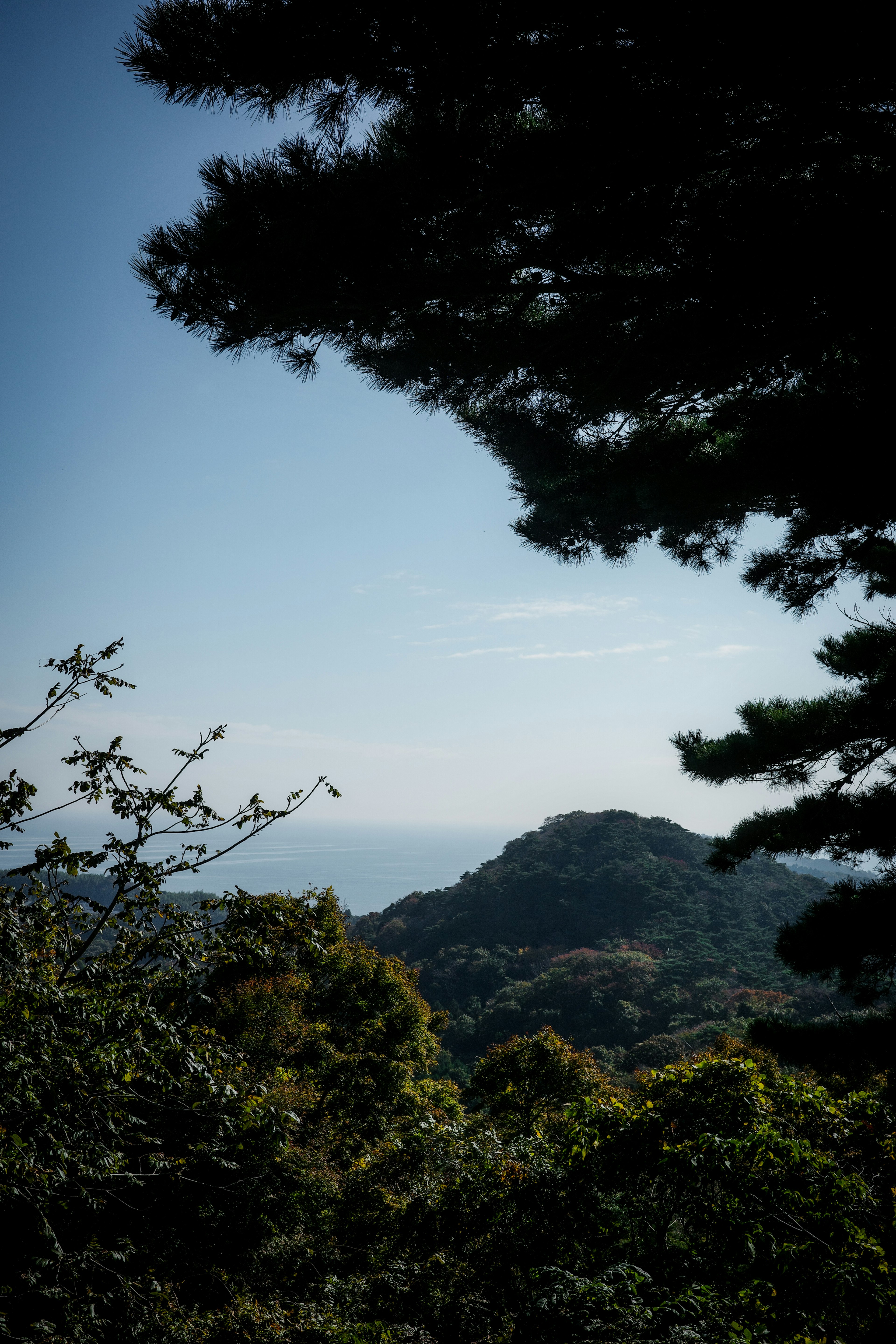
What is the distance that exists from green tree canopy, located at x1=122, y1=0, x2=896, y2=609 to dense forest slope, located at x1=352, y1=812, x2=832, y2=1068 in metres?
20.0

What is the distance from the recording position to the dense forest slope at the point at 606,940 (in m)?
24.0

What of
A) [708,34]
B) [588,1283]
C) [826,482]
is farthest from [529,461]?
[588,1283]

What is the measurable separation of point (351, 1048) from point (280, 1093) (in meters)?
4.10

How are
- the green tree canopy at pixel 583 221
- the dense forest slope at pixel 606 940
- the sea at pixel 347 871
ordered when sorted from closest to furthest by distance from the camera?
the green tree canopy at pixel 583 221
the dense forest slope at pixel 606 940
the sea at pixel 347 871

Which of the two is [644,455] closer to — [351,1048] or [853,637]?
[853,637]

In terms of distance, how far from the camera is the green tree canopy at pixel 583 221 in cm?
250

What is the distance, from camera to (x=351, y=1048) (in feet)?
38.8

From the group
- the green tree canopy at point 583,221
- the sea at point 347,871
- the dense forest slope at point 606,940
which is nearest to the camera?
the green tree canopy at point 583,221

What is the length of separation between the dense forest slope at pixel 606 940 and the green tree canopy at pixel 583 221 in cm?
1997

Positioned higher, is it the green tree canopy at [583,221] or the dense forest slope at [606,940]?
the green tree canopy at [583,221]

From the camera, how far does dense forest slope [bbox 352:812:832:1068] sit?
2400 centimetres

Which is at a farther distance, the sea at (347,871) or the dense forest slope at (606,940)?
the sea at (347,871)

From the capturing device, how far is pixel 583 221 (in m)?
3.02

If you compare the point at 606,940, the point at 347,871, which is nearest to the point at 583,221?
the point at 606,940
